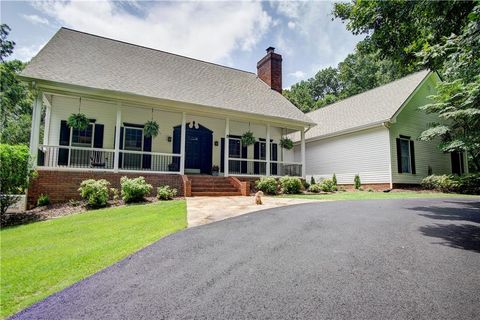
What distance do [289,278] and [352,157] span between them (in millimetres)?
14190

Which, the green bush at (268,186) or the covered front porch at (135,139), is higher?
the covered front porch at (135,139)

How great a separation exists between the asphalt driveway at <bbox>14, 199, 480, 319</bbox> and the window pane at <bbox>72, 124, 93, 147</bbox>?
355 inches

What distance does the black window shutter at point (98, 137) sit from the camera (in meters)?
11.9

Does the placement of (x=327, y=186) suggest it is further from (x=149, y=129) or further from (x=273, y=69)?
(x=273, y=69)

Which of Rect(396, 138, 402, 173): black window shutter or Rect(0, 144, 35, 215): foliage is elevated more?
Rect(396, 138, 402, 173): black window shutter

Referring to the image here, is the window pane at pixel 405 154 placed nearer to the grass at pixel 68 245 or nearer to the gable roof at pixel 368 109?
the gable roof at pixel 368 109

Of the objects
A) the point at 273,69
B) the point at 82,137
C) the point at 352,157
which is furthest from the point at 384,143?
the point at 82,137

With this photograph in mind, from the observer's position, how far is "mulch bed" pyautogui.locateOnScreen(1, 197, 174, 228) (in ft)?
24.2

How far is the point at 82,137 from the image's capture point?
11.8 metres

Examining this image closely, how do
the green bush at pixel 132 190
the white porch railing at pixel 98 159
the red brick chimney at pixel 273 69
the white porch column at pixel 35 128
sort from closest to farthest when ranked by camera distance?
the green bush at pixel 132 190
the white porch column at pixel 35 128
the white porch railing at pixel 98 159
the red brick chimney at pixel 273 69

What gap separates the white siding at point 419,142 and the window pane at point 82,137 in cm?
1482

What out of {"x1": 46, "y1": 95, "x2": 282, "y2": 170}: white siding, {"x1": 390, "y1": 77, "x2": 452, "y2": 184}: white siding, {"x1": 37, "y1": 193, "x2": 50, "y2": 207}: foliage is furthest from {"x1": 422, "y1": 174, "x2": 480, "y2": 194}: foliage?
{"x1": 37, "y1": 193, "x2": 50, "y2": 207}: foliage

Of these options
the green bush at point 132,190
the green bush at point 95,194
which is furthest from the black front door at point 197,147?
the green bush at point 95,194

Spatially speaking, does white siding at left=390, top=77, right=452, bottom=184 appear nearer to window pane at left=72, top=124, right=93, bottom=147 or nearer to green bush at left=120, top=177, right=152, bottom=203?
green bush at left=120, top=177, right=152, bottom=203
